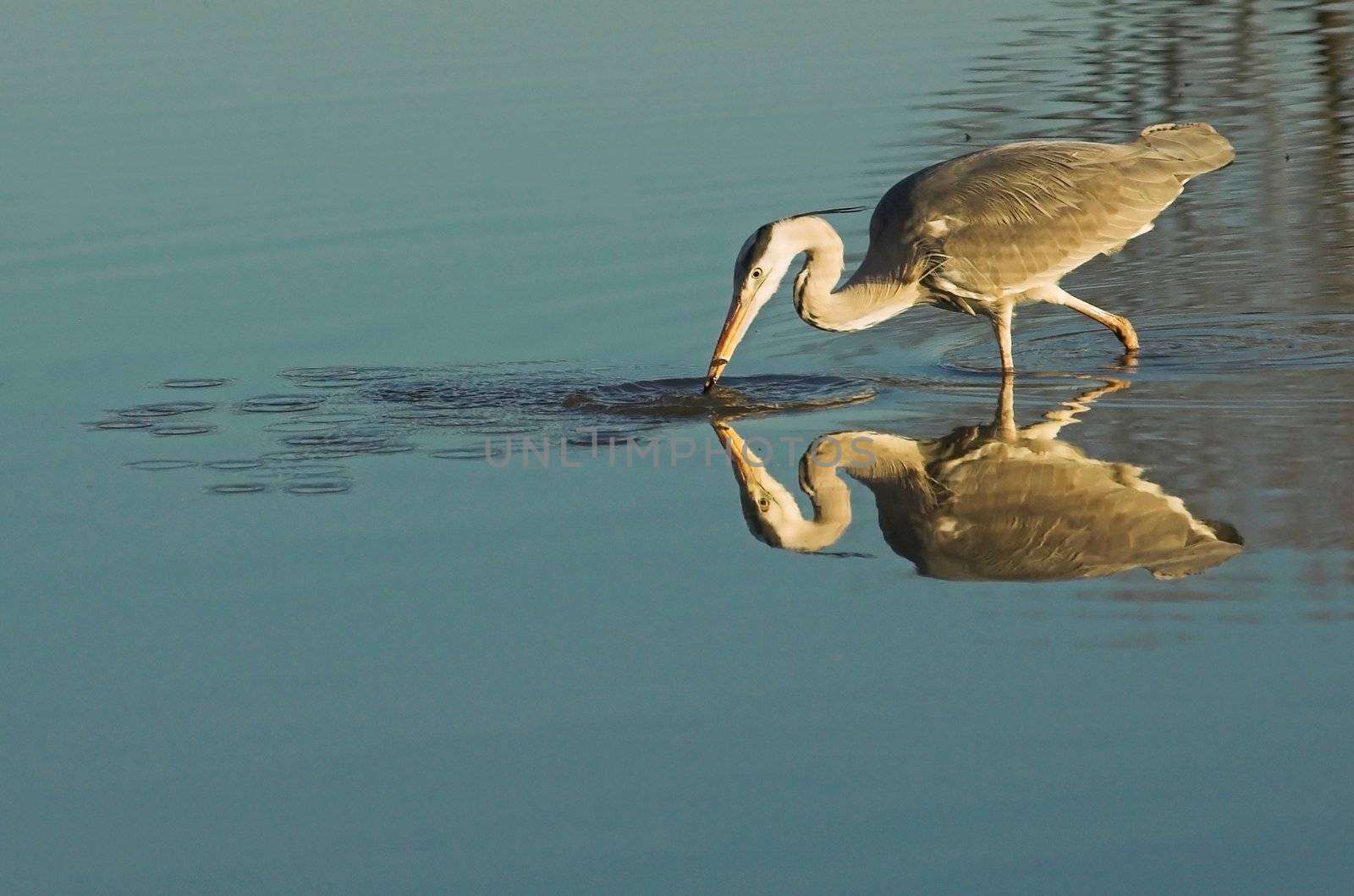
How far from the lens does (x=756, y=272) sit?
9.43m

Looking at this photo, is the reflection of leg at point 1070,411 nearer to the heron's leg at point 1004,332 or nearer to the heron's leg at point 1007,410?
the heron's leg at point 1007,410

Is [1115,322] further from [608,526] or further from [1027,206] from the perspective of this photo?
[608,526]

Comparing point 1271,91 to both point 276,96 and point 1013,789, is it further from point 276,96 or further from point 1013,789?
point 1013,789

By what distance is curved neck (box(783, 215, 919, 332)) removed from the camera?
31.6 feet

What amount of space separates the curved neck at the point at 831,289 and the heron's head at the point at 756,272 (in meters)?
0.03

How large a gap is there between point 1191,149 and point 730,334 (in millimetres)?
2663

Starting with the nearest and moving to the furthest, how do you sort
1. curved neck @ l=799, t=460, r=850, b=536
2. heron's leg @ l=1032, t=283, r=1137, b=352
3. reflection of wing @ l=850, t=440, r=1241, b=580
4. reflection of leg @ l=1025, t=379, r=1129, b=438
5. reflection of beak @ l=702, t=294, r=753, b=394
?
1. reflection of wing @ l=850, t=440, r=1241, b=580
2. curved neck @ l=799, t=460, r=850, b=536
3. reflection of leg @ l=1025, t=379, r=1129, b=438
4. reflection of beak @ l=702, t=294, r=753, b=394
5. heron's leg @ l=1032, t=283, r=1137, b=352

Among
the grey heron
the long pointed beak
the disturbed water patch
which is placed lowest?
the long pointed beak

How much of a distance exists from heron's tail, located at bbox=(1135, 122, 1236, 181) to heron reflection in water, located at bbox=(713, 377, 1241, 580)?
1.92 meters

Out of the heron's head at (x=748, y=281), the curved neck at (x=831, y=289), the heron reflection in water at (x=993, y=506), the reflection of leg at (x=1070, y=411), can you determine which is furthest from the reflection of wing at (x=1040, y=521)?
the curved neck at (x=831, y=289)

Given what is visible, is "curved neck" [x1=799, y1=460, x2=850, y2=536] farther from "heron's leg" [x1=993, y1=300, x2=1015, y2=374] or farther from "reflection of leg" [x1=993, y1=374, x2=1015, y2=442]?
"heron's leg" [x1=993, y1=300, x2=1015, y2=374]

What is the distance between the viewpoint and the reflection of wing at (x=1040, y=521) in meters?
6.80

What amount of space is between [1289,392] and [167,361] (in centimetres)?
547

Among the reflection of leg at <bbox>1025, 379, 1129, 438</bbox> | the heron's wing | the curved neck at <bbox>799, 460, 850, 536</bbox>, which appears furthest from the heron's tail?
the curved neck at <bbox>799, 460, 850, 536</bbox>
